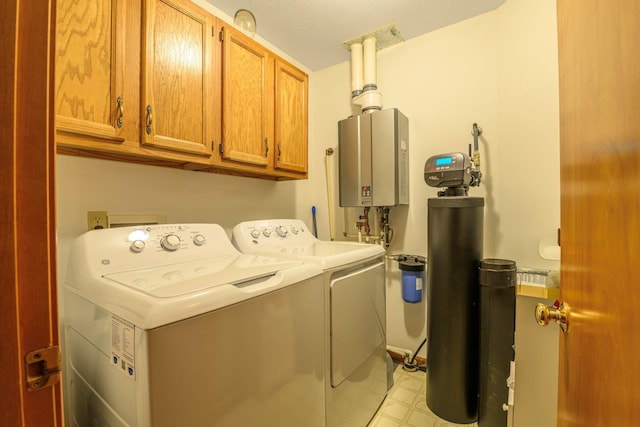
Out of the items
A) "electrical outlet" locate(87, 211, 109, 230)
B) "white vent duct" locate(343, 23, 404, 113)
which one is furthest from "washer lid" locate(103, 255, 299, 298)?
"white vent duct" locate(343, 23, 404, 113)

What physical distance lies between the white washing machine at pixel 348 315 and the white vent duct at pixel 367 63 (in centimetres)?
119

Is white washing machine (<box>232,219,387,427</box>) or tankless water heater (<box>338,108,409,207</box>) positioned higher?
tankless water heater (<box>338,108,409,207</box>)

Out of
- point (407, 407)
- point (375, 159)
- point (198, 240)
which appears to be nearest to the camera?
point (198, 240)

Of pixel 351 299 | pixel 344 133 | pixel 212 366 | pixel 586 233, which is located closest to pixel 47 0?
pixel 212 366

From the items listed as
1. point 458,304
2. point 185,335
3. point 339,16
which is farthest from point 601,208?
point 339,16

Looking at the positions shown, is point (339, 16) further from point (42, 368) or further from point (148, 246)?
point (42, 368)

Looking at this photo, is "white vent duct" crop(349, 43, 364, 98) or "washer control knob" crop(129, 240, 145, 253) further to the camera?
"white vent duct" crop(349, 43, 364, 98)

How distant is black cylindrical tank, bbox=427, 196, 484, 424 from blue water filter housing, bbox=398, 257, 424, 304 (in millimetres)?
398

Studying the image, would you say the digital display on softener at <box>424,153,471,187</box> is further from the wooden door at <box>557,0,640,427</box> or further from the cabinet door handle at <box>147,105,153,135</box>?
the cabinet door handle at <box>147,105,153,135</box>

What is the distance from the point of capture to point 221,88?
4.81 feet

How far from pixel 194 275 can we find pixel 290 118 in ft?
4.42

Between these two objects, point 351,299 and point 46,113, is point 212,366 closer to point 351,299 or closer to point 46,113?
point 46,113

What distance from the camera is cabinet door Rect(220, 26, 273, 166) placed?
58.4 inches

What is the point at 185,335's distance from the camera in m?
0.70
